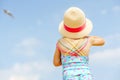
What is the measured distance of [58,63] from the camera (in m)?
8.04

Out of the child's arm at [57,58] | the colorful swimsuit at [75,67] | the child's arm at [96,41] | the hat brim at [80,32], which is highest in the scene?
the hat brim at [80,32]

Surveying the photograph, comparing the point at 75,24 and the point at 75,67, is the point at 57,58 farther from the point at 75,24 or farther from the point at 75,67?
the point at 75,24

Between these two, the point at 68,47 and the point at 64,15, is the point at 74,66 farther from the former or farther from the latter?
the point at 64,15

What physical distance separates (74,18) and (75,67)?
2.70ft

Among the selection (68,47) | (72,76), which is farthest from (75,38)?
(72,76)

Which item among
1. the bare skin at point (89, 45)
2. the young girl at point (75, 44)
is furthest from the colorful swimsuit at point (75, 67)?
the bare skin at point (89, 45)

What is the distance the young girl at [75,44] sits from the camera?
7.67 meters

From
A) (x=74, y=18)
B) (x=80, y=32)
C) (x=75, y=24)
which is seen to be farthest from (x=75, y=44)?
(x=74, y=18)

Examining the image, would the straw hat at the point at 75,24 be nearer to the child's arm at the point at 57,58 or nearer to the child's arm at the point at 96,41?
the child's arm at the point at 96,41

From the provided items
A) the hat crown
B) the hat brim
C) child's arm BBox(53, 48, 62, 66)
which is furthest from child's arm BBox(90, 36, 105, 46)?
child's arm BBox(53, 48, 62, 66)

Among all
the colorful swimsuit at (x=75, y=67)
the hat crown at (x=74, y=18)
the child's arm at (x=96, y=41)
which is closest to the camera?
the colorful swimsuit at (x=75, y=67)

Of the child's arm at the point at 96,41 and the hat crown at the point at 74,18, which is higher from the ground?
the hat crown at the point at 74,18

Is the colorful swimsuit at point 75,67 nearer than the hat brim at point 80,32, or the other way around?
the colorful swimsuit at point 75,67

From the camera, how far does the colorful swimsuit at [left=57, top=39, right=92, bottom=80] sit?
7.61 m
